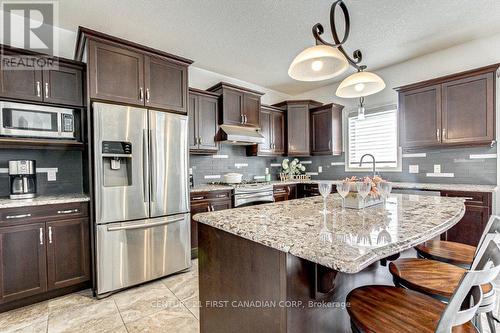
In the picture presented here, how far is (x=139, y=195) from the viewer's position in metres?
2.50

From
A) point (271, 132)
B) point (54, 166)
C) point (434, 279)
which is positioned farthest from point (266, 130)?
point (434, 279)

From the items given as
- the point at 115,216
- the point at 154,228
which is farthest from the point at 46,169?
the point at 154,228

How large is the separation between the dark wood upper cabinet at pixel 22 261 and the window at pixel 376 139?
175 inches

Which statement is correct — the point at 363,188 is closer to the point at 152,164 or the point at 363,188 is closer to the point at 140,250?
the point at 152,164

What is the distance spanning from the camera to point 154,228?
2592 mm

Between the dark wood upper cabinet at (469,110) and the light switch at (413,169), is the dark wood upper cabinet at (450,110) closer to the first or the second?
the dark wood upper cabinet at (469,110)

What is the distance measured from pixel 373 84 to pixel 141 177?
7.93 ft

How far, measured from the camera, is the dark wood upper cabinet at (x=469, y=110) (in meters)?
2.87

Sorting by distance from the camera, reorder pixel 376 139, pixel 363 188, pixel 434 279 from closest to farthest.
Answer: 1. pixel 434 279
2. pixel 363 188
3. pixel 376 139

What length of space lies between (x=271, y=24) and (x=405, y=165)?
2.90 meters

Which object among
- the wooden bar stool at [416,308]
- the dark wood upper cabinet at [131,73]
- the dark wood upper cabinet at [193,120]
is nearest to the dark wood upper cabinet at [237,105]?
the dark wood upper cabinet at [193,120]

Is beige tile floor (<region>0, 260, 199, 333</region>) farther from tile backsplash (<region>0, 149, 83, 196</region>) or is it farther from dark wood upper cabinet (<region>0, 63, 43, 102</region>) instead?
dark wood upper cabinet (<region>0, 63, 43, 102</region>)

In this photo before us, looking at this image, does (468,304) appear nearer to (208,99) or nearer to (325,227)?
(325,227)

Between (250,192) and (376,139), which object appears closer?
(250,192)
